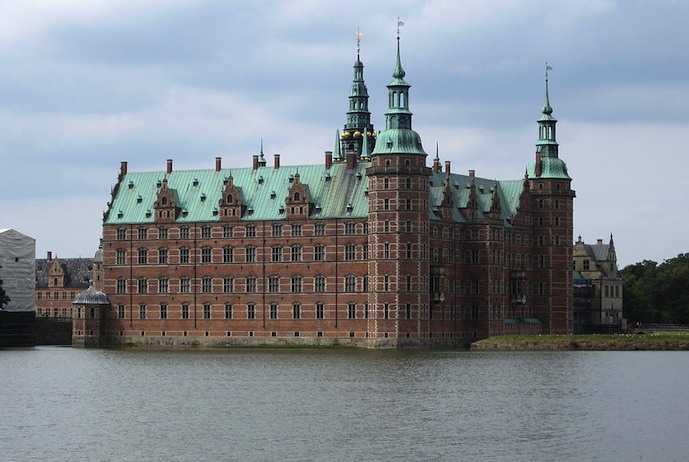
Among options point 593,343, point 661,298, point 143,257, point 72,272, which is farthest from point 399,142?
point 72,272

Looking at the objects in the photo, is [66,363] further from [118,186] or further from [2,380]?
[118,186]

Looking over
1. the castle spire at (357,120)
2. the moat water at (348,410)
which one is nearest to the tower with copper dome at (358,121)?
the castle spire at (357,120)

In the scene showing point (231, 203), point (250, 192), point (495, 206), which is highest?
point (250, 192)

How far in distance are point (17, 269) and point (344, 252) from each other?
31.6 metres

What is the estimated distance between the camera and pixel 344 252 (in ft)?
437

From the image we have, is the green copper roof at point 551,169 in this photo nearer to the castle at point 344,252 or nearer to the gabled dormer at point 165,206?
the castle at point 344,252

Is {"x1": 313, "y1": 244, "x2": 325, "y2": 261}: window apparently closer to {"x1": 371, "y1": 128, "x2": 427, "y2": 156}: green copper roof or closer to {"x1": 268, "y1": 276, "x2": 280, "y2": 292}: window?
{"x1": 268, "y1": 276, "x2": 280, "y2": 292}: window

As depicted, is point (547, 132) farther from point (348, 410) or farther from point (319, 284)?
point (348, 410)

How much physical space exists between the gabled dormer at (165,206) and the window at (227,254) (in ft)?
20.1

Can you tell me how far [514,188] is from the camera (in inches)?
5881

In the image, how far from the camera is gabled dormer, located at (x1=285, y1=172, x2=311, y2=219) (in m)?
135

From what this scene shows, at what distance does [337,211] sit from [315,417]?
66151 mm

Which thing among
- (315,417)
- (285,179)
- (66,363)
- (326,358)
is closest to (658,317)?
(285,179)

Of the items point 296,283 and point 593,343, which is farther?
point 296,283
